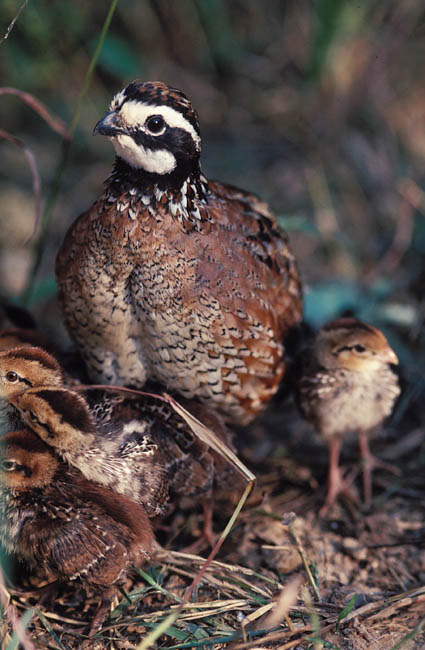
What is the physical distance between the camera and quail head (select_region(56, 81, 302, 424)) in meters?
3.34

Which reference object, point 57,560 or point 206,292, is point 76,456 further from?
point 206,292

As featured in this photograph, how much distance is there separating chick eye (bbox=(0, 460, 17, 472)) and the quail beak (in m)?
1.55

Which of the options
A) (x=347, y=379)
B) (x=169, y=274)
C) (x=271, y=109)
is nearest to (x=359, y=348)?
(x=347, y=379)

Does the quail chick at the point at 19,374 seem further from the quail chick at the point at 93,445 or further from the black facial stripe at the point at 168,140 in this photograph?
the black facial stripe at the point at 168,140

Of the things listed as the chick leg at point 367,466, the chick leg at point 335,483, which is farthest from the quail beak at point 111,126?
the chick leg at point 367,466

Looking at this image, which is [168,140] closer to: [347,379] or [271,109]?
[347,379]

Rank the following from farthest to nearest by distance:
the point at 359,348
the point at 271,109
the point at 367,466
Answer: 1. the point at 271,109
2. the point at 367,466
3. the point at 359,348

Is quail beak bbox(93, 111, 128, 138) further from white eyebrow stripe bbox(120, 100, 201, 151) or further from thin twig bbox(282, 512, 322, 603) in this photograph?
thin twig bbox(282, 512, 322, 603)

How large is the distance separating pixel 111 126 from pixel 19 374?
1.27 meters

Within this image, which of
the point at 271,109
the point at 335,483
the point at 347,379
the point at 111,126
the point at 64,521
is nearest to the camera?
the point at 64,521

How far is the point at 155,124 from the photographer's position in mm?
3289

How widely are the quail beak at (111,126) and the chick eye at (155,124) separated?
113mm

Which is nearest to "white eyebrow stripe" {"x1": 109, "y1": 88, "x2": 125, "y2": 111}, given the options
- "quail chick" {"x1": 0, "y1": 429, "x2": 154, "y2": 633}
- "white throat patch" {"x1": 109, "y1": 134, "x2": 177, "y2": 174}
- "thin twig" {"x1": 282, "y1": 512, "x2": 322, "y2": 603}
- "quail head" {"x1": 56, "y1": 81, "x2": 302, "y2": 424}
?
"quail head" {"x1": 56, "y1": 81, "x2": 302, "y2": 424}

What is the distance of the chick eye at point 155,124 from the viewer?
328 cm
